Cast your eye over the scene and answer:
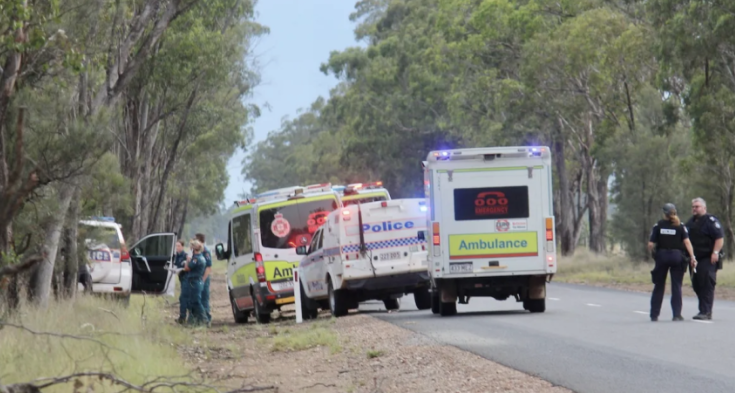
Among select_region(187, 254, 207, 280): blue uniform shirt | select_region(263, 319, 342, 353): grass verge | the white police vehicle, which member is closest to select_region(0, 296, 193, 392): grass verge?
select_region(263, 319, 342, 353): grass verge

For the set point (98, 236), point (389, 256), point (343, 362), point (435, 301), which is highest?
point (98, 236)

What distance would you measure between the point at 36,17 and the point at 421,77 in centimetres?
4885

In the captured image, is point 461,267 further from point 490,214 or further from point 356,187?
point 356,187

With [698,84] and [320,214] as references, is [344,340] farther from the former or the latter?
[698,84]

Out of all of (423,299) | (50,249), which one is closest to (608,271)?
(423,299)

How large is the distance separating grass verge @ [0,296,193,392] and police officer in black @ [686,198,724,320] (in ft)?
24.1

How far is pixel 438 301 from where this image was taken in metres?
20.8

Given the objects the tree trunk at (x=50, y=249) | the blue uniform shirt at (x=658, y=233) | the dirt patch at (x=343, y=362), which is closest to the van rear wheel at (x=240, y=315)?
the dirt patch at (x=343, y=362)

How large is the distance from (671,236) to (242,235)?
9257 millimetres

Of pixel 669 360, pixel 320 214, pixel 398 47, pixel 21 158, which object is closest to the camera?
pixel 21 158

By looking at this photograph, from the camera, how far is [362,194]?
82.9 feet

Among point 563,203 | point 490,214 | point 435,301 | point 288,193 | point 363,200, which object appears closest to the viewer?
point 490,214

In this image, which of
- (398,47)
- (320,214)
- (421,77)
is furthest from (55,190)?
(398,47)

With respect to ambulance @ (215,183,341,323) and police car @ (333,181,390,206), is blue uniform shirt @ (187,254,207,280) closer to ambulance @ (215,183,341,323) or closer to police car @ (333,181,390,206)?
ambulance @ (215,183,341,323)
